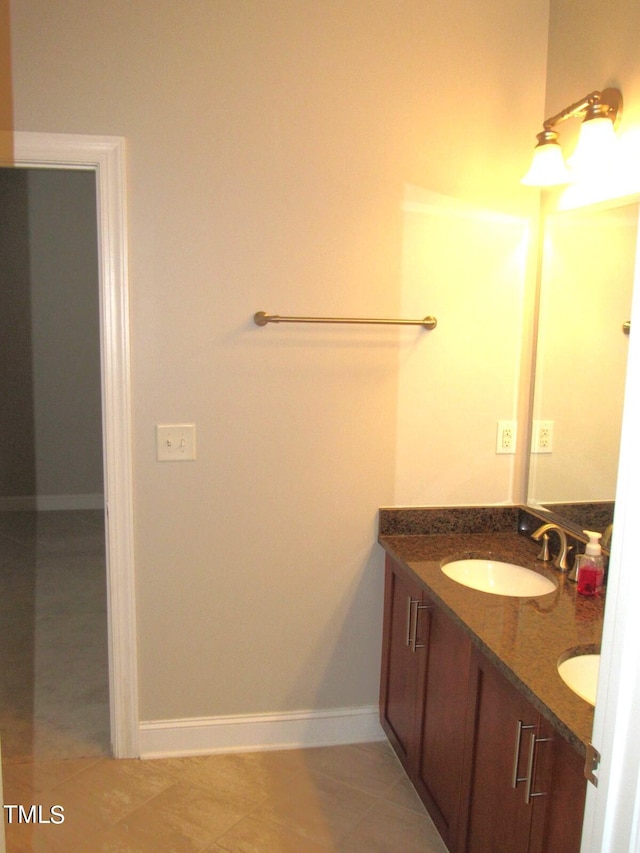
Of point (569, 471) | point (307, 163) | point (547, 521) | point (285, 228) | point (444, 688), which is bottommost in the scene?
point (444, 688)

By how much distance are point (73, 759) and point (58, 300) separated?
3.68 meters

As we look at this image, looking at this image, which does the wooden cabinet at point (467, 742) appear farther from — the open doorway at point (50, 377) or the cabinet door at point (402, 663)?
the open doorway at point (50, 377)

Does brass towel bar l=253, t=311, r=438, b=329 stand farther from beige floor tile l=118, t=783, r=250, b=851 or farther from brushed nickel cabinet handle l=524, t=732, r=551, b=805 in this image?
beige floor tile l=118, t=783, r=250, b=851

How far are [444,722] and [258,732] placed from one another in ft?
2.81

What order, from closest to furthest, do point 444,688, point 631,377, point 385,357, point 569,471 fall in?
point 631,377 → point 444,688 → point 569,471 → point 385,357

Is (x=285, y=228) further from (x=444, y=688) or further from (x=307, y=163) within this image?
(x=444, y=688)

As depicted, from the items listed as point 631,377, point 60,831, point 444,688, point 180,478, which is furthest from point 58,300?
point 631,377

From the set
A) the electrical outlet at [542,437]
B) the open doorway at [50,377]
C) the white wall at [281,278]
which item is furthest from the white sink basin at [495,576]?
the open doorway at [50,377]

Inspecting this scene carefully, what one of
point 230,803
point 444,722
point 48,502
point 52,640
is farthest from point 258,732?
point 48,502

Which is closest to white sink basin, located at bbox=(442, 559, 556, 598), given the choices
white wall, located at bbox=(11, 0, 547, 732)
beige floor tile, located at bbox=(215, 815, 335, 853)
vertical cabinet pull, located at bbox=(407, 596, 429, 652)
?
vertical cabinet pull, located at bbox=(407, 596, 429, 652)

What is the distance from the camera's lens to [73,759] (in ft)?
8.09

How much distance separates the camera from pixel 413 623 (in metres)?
2.19

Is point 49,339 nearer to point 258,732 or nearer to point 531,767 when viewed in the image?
point 258,732

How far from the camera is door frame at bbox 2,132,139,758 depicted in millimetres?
2150
